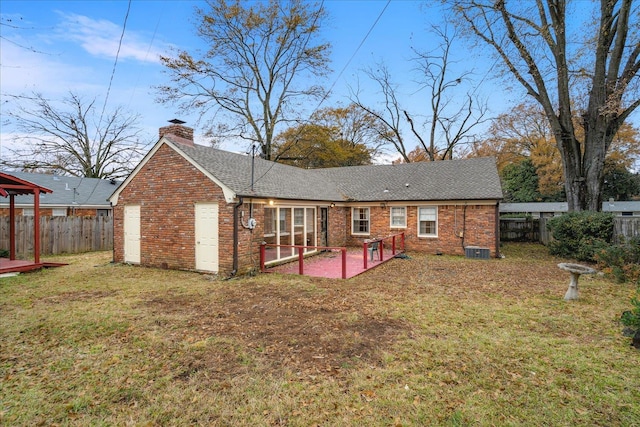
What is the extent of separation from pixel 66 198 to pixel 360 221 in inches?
756

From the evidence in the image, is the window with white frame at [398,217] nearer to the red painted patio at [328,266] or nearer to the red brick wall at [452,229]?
the red brick wall at [452,229]

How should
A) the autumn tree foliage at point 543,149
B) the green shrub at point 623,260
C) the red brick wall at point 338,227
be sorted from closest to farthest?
the green shrub at point 623,260, the red brick wall at point 338,227, the autumn tree foliage at point 543,149

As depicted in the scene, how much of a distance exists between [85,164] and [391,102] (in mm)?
28182

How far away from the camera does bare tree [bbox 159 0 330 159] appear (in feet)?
73.4

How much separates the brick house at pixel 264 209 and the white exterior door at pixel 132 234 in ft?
0.13

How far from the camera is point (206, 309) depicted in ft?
21.8

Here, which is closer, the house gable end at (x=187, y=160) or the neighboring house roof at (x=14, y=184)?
the house gable end at (x=187, y=160)

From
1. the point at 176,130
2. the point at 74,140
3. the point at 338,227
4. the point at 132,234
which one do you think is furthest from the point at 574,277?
the point at 74,140

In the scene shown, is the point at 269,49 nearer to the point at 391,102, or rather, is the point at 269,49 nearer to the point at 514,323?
the point at 391,102

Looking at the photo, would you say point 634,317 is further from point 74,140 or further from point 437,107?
point 74,140

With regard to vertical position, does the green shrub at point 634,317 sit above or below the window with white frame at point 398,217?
below

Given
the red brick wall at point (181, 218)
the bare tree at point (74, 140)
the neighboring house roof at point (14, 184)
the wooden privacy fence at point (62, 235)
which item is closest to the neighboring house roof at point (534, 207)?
the red brick wall at point (181, 218)

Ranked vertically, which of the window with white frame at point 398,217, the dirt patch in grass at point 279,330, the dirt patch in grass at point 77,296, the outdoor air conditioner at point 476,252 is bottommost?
the dirt patch in grass at point 279,330

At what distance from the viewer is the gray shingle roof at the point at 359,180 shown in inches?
434
